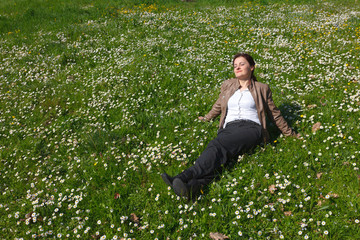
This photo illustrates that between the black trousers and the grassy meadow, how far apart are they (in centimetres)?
21

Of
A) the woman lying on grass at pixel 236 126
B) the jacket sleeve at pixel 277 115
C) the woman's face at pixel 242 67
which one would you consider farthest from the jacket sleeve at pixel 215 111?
the jacket sleeve at pixel 277 115

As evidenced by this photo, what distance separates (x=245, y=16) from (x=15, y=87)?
1181cm

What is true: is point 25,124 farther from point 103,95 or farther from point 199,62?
point 199,62

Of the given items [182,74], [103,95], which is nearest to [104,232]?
[103,95]

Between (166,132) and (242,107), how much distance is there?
1.89 meters

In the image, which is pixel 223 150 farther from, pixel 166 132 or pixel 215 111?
pixel 166 132

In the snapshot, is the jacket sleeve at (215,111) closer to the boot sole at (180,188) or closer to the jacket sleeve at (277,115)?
the jacket sleeve at (277,115)

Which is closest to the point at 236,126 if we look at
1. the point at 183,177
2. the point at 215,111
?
the point at 215,111

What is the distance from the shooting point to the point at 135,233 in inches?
149

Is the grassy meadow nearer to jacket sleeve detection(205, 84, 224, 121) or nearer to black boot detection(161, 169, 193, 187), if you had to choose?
jacket sleeve detection(205, 84, 224, 121)

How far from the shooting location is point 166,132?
5895 millimetres

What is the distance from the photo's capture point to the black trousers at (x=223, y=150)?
163 inches

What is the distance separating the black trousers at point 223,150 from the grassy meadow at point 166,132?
208 millimetres

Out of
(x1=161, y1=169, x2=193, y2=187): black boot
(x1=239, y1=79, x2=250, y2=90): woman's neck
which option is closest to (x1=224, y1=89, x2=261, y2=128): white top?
(x1=239, y1=79, x2=250, y2=90): woman's neck
